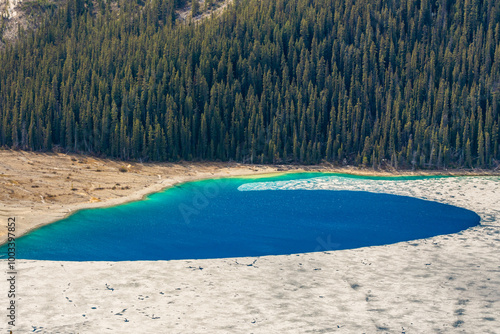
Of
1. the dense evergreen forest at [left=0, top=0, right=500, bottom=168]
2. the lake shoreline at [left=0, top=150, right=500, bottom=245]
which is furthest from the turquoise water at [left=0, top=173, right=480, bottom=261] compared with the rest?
the dense evergreen forest at [left=0, top=0, right=500, bottom=168]

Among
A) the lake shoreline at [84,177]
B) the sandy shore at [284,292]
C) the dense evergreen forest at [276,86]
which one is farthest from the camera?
the dense evergreen forest at [276,86]

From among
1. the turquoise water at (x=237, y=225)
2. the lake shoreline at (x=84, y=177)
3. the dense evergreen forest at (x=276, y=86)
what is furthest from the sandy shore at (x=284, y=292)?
the dense evergreen forest at (x=276, y=86)

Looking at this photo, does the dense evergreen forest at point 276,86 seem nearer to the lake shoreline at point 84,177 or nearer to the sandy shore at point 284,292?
the lake shoreline at point 84,177

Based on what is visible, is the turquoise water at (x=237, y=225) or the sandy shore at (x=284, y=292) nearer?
the sandy shore at (x=284, y=292)

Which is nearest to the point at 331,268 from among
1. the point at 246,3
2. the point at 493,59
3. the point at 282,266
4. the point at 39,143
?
the point at 282,266

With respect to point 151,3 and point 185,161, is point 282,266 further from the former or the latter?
point 151,3

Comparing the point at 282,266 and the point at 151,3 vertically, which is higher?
the point at 151,3
